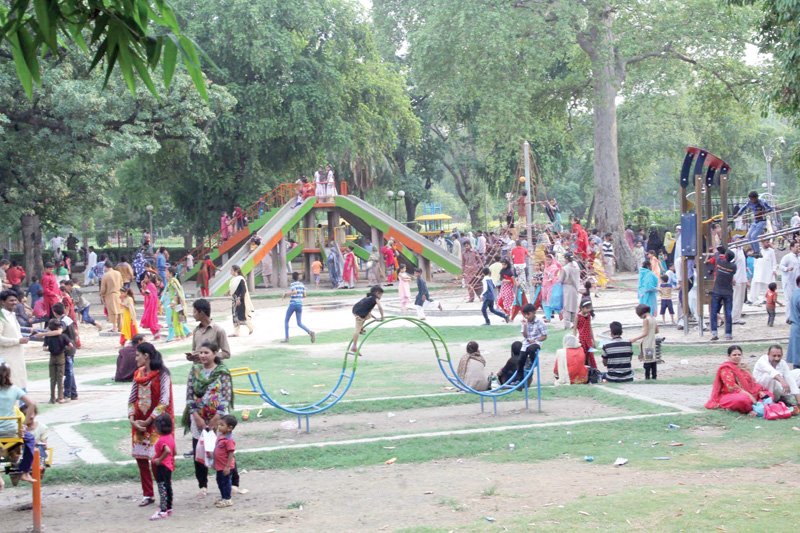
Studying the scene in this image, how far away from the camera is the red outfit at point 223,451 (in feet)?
29.8

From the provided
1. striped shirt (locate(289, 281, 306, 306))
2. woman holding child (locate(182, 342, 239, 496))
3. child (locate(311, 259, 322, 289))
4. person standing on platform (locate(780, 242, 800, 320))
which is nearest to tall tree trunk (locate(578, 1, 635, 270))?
child (locate(311, 259, 322, 289))

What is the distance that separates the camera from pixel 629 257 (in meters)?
40.9

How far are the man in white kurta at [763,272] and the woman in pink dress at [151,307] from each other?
44.8 feet

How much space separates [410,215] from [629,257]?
2352 cm

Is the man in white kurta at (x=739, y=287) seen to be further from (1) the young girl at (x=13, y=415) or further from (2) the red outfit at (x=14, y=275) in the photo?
(2) the red outfit at (x=14, y=275)

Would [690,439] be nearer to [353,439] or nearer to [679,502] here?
[679,502]

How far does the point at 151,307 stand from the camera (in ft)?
73.3

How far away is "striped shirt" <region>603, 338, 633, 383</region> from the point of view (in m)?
15.1

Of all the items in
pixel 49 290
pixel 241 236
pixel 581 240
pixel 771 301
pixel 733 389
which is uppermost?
pixel 241 236

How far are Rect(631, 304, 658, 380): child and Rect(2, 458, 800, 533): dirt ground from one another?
5.17 m

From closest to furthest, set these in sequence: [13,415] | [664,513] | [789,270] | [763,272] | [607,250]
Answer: [664,513]
[13,415]
[789,270]
[763,272]
[607,250]

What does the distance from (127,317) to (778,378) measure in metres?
13.0

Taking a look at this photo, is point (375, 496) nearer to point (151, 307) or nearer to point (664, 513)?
point (664, 513)

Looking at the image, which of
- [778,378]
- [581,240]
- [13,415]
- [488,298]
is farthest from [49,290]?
[581,240]
